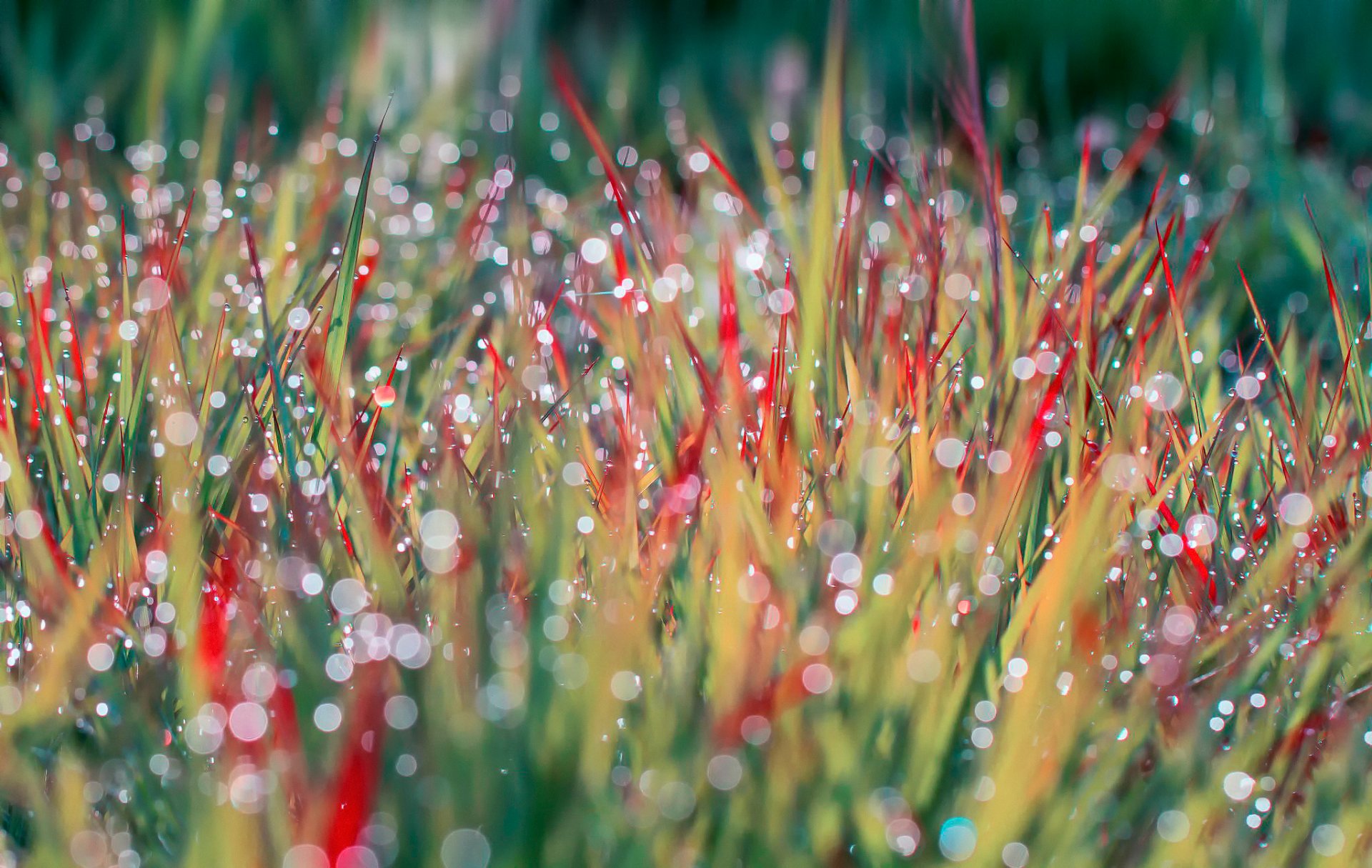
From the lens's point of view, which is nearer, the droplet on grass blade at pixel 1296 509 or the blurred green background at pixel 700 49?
the droplet on grass blade at pixel 1296 509

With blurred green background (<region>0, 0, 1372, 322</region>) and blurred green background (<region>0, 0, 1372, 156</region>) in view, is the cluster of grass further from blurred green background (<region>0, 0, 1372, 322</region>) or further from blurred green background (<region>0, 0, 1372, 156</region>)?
blurred green background (<region>0, 0, 1372, 156</region>)

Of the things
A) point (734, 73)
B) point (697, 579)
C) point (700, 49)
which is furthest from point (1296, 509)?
point (700, 49)

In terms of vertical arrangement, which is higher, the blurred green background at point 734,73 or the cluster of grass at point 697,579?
the blurred green background at point 734,73

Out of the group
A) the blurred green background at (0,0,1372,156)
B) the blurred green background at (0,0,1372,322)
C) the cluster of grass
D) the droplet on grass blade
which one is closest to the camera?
the cluster of grass

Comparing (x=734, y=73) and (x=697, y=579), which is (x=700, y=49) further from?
(x=697, y=579)

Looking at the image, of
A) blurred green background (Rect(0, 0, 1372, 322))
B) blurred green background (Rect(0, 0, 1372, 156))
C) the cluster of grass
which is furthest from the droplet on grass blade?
blurred green background (Rect(0, 0, 1372, 156))

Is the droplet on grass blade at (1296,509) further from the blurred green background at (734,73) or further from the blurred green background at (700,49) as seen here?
the blurred green background at (700,49)

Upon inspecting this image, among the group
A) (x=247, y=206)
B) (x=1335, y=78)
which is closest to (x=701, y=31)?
(x=1335, y=78)

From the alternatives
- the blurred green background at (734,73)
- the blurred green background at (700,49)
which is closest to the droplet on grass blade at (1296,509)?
the blurred green background at (734,73)

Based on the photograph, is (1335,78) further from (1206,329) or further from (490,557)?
(490,557)
